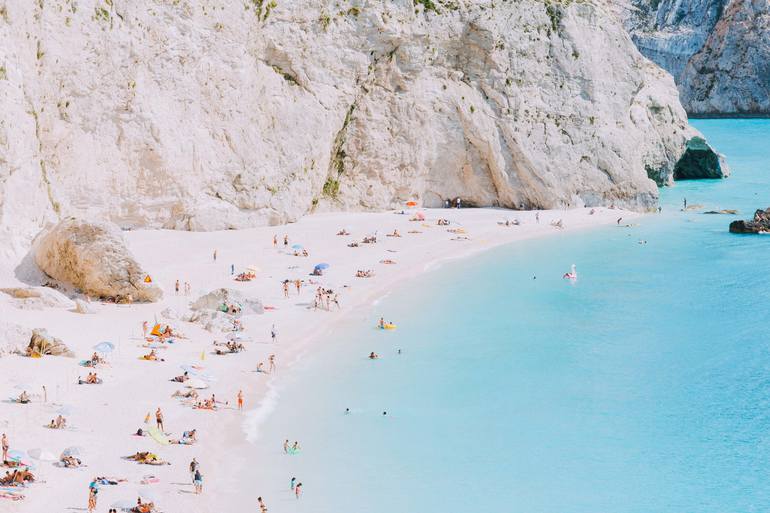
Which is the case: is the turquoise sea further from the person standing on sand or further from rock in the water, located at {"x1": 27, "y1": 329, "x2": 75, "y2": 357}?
rock in the water, located at {"x1": 27, "y1": 329, "x2": 75, "y2": 357}

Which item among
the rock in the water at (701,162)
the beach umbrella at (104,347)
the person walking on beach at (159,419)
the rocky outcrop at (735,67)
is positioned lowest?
the person walking on beach at (159,419)

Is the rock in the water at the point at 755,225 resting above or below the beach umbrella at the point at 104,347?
above

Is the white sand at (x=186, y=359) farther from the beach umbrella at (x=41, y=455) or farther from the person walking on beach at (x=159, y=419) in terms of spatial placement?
the person walking on beach at (x=159, y=419)

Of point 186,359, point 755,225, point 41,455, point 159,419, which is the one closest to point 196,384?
point 186,359

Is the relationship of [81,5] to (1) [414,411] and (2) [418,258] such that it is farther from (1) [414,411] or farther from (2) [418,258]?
(1) [414,411]

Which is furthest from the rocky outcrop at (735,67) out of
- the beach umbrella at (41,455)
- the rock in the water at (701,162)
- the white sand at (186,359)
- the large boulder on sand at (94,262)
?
the beach umbrella at (41,455)

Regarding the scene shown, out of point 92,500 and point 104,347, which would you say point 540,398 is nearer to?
point 104,347

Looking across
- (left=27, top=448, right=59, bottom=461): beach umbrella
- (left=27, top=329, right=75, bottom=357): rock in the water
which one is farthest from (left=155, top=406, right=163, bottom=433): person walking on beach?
(left=27, top=329, right=75, bottom=357): rock in the water
